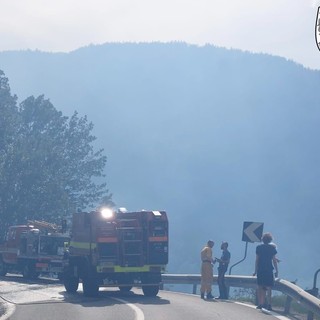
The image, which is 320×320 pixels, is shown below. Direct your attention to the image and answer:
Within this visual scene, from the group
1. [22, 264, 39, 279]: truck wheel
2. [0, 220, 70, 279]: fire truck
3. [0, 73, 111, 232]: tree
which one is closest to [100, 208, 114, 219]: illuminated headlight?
[0, 220, 70, 279]: fire truck

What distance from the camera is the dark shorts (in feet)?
70.4

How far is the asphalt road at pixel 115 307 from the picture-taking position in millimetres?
19969

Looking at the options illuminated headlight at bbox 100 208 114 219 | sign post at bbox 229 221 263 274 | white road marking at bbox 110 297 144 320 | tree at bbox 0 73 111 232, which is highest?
tree at bbox 0 73 111 232

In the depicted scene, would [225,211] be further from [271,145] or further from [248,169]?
[271,145]

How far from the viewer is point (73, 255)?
28.6 m

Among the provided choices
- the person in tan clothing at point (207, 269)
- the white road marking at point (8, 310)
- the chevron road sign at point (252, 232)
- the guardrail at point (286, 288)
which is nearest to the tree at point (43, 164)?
the guardrail at point (286, 288)

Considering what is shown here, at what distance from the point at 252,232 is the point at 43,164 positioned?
141 ft

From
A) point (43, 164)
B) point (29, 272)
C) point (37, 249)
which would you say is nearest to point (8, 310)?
point (37, 249)

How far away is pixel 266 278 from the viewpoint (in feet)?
70.6

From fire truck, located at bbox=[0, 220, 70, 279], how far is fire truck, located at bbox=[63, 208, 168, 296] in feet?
37.9

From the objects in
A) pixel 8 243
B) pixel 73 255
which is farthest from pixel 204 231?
pixel 73 255

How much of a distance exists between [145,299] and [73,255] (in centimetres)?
372

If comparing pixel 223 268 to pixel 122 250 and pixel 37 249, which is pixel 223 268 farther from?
pixel 37 249

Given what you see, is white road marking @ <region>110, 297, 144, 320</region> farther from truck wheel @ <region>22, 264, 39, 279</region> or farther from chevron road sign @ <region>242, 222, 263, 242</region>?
truck wheel @ <region>22, 264, 39, 279</region>
